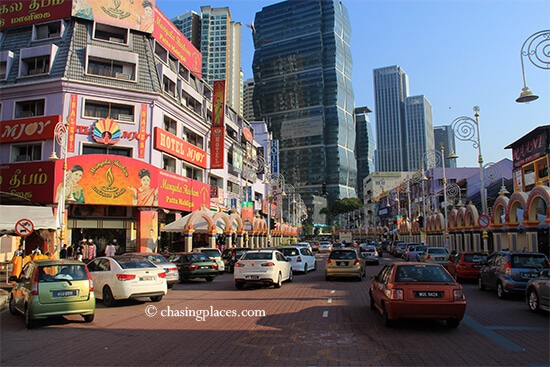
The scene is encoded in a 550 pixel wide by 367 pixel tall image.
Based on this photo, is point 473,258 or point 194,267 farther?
point 194,267

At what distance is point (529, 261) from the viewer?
556 inches

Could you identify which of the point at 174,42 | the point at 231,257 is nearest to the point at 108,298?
the point at 231,257

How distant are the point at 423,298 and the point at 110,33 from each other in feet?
114

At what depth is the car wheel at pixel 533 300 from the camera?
1128cm

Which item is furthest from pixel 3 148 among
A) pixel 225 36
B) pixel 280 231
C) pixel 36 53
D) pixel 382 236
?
pixel 225 36

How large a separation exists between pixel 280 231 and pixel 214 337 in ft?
207

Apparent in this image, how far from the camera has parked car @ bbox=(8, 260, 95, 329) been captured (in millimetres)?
10016

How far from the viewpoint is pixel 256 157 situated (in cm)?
6931

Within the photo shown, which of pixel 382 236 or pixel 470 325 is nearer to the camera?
pixel 470 325

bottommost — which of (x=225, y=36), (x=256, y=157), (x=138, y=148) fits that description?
(x=138, y=148)

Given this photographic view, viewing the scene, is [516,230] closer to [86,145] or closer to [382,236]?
[86,145]

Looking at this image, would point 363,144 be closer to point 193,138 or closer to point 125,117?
point 193,138

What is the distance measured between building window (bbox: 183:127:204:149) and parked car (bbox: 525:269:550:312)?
33.4 metres

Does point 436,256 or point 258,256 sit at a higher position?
point 258,256
